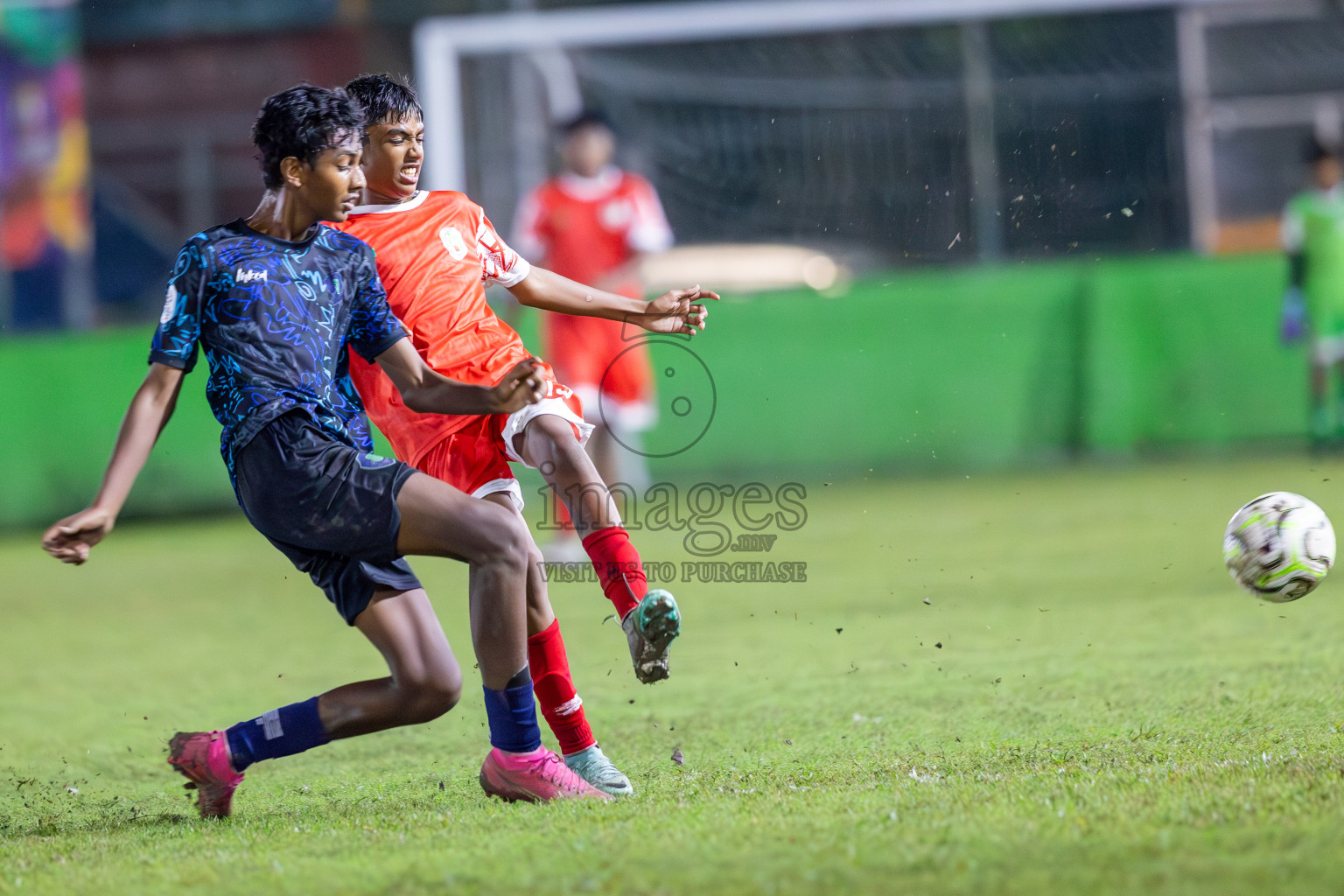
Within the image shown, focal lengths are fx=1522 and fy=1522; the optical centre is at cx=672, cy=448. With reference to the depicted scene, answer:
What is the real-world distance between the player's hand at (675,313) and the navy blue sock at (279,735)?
4.25 ft

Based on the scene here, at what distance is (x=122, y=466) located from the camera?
3189 mm

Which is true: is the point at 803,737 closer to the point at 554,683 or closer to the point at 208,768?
the point at 554,683

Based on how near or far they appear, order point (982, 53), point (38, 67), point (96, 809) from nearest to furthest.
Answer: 1. point (96, 809)
2. point (982, 53)
3. point (38, 67)

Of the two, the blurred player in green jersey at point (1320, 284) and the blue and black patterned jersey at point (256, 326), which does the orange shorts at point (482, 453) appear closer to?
the blue and black patterned jersey at point (256, 326)

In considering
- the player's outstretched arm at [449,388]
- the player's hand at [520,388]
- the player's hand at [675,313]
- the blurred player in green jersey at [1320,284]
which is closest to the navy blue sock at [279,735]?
the player's outstretched arm at [449,388]

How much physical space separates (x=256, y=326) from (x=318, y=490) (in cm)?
38

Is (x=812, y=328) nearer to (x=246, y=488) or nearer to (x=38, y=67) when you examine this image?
(x=246, y=488)

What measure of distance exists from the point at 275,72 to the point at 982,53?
11.8m

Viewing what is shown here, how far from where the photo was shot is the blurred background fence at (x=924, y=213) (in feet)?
35.5

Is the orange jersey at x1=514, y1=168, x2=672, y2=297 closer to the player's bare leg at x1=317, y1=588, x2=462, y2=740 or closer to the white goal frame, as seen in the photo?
the white goal frame

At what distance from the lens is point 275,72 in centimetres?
2141

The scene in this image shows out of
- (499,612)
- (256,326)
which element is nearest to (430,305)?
(256,326)

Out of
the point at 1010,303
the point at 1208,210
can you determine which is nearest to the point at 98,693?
the point at 1010,303

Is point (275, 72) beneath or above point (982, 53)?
above
